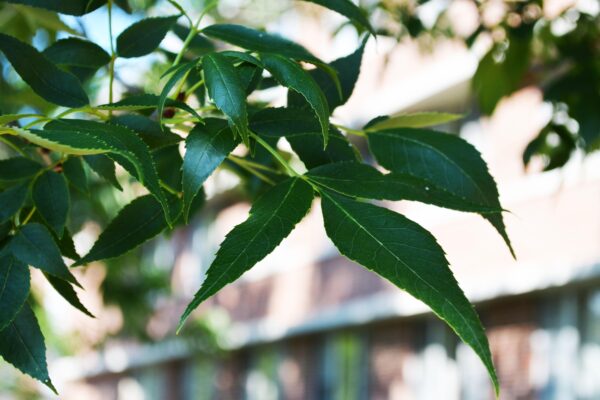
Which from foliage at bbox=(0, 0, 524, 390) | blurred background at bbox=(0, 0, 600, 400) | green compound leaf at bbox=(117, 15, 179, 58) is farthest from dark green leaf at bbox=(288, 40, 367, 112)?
blurred background at bbox=(0, 0, 600, 400)

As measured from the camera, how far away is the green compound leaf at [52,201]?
113 cm

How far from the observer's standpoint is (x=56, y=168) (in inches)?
46.8

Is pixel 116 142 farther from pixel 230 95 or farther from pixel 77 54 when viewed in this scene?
pixel 77 54

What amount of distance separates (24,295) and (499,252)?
10.1 metres

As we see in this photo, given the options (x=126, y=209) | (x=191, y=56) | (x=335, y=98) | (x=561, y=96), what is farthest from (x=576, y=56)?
(x=126, y=209)

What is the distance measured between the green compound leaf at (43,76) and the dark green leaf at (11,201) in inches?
4.3

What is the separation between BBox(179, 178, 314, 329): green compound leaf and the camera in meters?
0.88

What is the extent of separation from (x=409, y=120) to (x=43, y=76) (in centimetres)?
41

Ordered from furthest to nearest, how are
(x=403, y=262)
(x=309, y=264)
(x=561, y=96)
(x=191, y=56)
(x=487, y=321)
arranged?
(x=309, y=264) < (x=487, y=321) < (x=561, y=96) < (x=191, y=56) < (x=403, y=262)

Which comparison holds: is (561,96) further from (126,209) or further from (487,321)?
(487,321)

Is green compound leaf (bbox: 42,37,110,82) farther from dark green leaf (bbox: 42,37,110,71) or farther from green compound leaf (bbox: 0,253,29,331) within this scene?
green compound leaf (bbox: 0,253,29,331)

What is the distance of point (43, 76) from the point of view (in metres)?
1.07

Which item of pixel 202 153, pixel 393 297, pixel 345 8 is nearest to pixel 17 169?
pixel 202 153

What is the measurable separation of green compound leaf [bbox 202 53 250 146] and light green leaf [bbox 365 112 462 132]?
0.91ft
